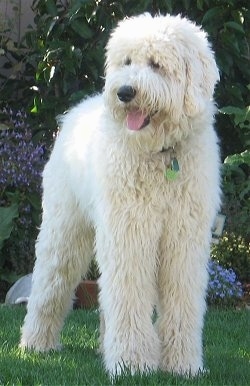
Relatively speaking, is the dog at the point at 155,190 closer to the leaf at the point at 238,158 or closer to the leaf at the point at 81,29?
the leaf at the point at 238,158

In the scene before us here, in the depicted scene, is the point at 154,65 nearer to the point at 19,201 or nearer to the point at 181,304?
the point at 181,304

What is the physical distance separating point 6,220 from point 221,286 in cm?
170

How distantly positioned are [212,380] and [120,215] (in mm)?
904

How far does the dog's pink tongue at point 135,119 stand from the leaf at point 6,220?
305 centimetres

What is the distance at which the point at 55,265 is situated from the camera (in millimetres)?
5426

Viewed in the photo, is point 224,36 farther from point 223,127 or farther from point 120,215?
point 120,215

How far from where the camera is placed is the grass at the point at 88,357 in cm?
462

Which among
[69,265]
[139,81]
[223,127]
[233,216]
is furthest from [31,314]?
A: [223,127]

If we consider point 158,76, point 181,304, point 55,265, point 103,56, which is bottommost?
point 181,304

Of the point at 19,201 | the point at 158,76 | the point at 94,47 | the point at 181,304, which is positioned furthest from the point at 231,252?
the point at 158,76

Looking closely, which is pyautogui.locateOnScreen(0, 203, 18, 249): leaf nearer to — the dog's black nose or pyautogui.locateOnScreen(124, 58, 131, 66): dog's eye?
pyautogui.locateOnScreen(124, 58, 131, 66): dog's eye

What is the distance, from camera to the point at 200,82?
4625mm

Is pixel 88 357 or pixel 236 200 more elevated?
pixel 236 200

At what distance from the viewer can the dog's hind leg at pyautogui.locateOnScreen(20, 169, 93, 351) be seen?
5.34 m
